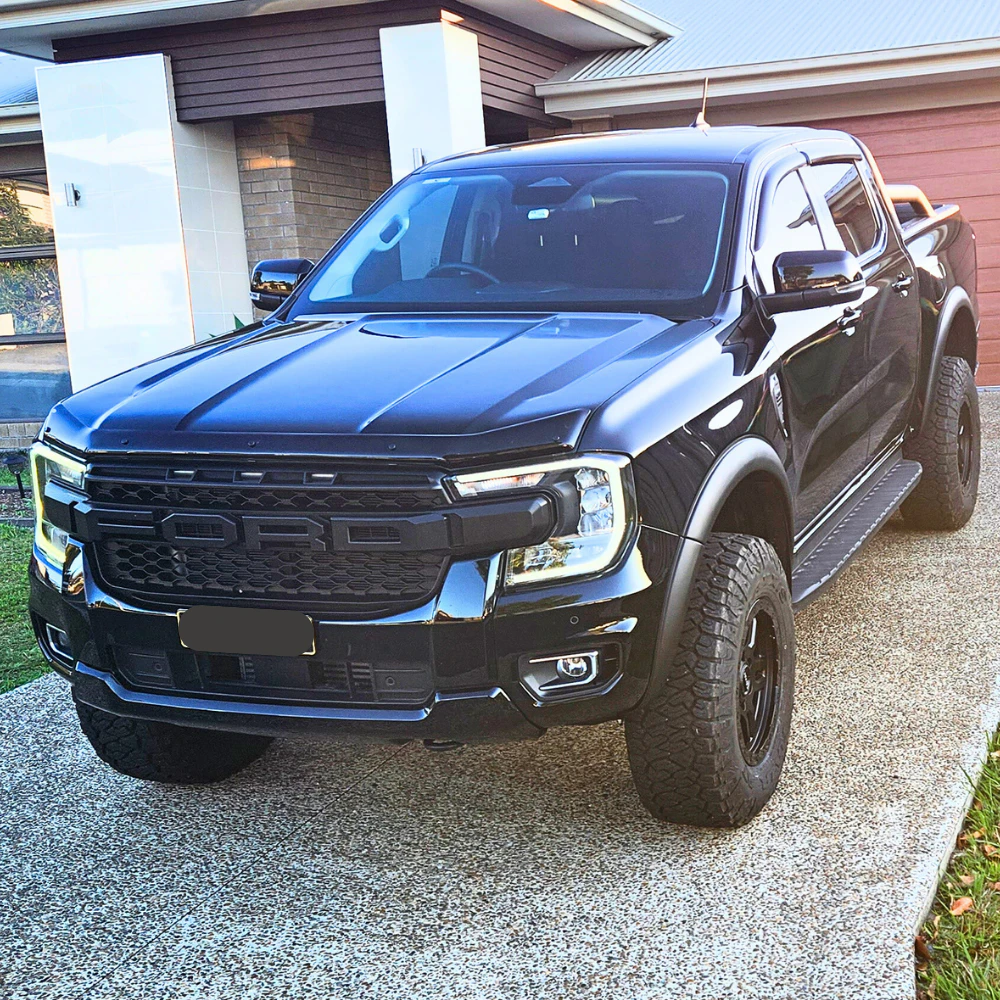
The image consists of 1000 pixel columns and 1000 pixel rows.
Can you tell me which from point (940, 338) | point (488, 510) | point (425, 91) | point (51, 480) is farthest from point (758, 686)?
point (425, 91)

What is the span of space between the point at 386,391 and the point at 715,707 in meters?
1.11

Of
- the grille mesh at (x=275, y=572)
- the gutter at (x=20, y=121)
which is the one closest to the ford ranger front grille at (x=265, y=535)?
the grille mesh at (x=275, y=572)

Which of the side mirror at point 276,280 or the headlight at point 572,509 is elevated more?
the side mirror at point 276,280

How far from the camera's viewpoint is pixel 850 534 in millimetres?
4617

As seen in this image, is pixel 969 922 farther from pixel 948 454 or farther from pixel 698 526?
pixel 948 454

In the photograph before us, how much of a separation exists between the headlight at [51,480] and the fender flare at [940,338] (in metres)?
3.90

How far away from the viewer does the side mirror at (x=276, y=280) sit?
15.8ft

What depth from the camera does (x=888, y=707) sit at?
4219mm

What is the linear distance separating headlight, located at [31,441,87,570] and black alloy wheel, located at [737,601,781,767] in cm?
177

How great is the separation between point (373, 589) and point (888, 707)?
2.08m

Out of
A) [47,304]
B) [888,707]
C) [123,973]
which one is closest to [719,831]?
[888,707]

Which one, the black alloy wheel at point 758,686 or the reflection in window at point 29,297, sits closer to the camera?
the black alloy wheel at point 758,686

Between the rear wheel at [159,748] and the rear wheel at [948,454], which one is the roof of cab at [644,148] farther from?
the rear wheel at [159,748]

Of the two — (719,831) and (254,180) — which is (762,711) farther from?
(254,180)
